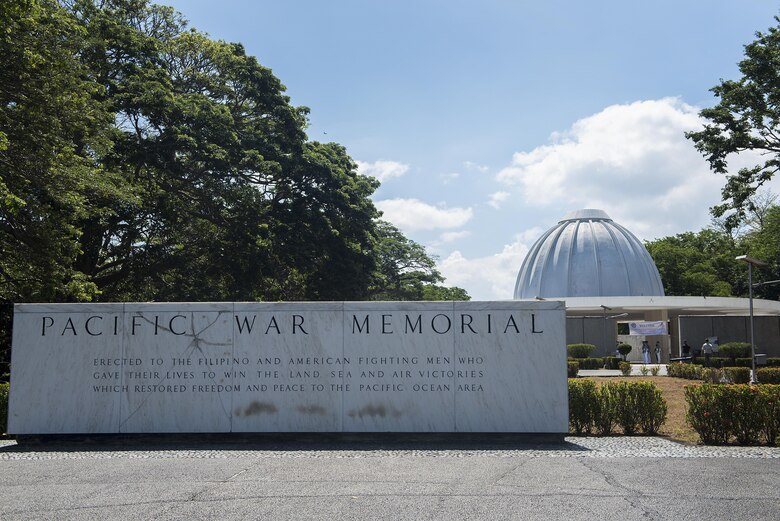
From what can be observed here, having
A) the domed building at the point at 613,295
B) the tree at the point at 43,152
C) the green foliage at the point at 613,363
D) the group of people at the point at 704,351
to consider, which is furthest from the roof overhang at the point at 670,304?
the tree at the point at 43,152

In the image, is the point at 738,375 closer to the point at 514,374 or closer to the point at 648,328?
the point at 514,374

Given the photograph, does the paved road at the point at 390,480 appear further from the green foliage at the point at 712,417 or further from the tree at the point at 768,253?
the tree at the point at 768,253

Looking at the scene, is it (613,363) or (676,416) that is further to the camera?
(613,363)

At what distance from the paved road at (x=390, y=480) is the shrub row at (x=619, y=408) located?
89cm

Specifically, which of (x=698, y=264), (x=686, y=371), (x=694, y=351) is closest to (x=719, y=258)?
(x=698, y=264)

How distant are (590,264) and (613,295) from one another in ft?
10.1

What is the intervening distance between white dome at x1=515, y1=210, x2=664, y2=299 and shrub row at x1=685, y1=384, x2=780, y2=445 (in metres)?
46.2

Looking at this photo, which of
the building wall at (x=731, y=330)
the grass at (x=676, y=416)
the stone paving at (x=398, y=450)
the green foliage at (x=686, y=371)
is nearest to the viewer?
the stone paving at (x=398, y=450)

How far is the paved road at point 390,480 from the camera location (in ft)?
25.6

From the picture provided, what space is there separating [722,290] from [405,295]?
3036 cm

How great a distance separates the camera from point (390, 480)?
9.47m

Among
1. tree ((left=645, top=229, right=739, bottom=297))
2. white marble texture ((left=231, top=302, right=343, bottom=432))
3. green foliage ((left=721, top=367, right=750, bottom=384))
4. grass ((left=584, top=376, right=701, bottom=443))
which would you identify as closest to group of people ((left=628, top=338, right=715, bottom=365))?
green foliage ((left=721, top=367, right=750, bottom=384))

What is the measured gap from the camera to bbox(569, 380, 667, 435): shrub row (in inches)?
556

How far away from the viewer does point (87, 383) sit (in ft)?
44.7
